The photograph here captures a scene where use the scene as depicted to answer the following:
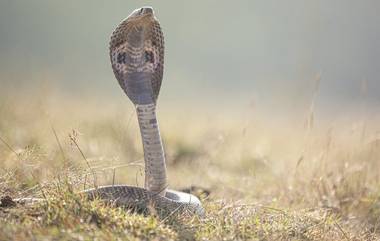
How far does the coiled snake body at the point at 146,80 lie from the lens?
4.91 metres

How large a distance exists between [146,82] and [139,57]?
0.16 metres

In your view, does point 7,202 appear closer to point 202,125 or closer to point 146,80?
point 146,80

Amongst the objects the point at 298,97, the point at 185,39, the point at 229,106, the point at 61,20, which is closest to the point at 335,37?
the point at 185,39

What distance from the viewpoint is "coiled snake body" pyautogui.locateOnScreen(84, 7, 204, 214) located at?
193 inches

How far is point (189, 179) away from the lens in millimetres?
7102

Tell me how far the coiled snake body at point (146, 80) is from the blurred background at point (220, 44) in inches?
388

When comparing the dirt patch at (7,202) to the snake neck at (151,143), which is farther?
the snake neck at (151,143)

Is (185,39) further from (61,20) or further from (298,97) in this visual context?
(298,97)

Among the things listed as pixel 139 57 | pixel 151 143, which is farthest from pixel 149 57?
pixel 151 143

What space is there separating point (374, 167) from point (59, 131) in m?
2.93

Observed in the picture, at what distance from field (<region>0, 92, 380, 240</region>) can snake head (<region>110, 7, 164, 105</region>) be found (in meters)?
0.45

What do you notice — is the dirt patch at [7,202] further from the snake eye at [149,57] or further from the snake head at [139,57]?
the snake eye at [149,57]

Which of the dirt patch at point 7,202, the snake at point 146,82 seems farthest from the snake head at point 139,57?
the dirt patch at point 7,202

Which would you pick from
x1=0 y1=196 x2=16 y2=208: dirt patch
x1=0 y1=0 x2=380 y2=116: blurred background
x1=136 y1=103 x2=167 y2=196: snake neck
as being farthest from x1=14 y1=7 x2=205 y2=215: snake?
x1=0 y1=0 x2=380 y2=116: blurred background
